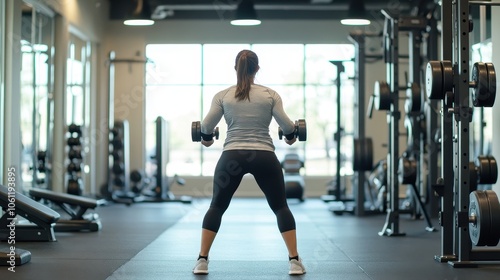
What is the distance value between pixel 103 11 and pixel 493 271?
9.78 meters

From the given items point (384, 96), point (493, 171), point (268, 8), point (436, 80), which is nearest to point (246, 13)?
point (384, 96)

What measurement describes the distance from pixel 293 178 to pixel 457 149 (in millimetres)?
6664

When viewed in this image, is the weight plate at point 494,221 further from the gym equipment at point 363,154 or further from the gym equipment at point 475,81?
the gym equipment at point 363,154

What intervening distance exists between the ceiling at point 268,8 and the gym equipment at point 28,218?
691 cm

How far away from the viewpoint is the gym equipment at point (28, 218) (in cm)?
536

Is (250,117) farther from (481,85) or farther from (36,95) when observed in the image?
(36,95)

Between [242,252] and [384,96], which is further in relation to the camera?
[384,96]

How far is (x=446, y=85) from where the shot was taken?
4.61m

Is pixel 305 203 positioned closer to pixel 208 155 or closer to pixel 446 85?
pixel 208 155

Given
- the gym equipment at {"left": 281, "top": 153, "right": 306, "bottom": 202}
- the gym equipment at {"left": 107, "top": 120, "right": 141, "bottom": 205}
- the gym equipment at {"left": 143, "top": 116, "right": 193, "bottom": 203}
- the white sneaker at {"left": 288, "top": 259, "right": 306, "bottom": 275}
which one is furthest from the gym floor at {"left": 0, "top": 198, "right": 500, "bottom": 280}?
the gym equipment at {"left": 107, "top": 120, "right": 141, "bottom": 205}

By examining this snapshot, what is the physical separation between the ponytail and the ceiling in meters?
8.24

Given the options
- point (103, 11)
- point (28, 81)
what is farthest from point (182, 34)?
point (28, 81)

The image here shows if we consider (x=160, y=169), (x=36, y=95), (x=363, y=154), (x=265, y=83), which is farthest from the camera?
(x=265, y=83)

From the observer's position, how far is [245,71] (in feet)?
14.0
